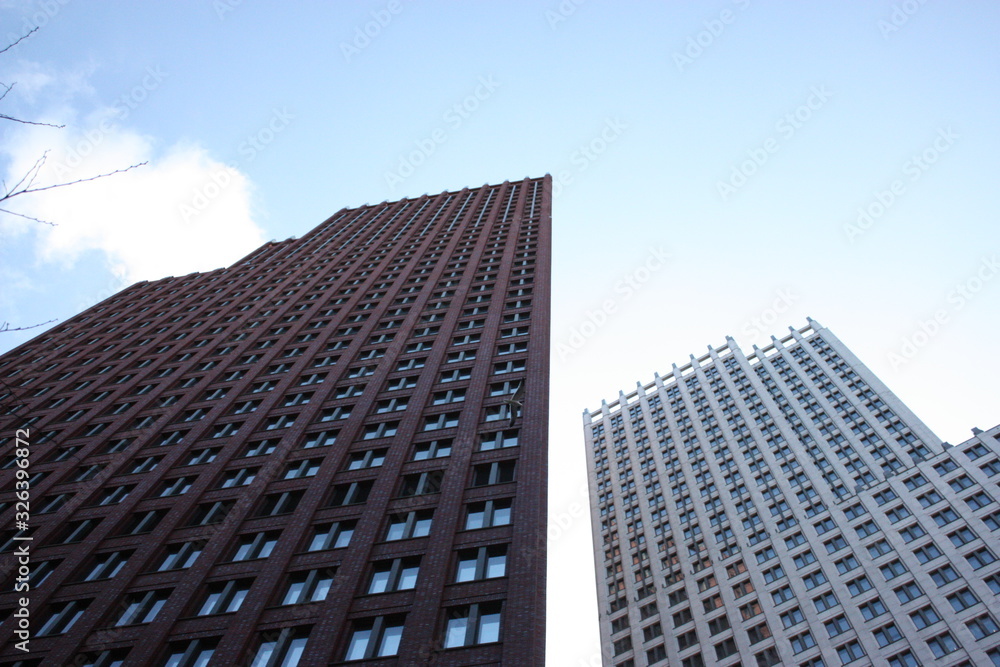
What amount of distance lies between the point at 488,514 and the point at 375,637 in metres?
7.24

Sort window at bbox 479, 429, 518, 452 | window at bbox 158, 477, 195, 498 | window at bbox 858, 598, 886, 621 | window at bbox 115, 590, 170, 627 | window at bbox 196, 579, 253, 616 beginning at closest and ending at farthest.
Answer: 1. window at bbox 196, 579, 253, 616
2. window at bbox 115, 590, 170, 627
3. window at bbox 479, 429, 518, 452
4. window at bbox 158, 477, 195, 498
5. window at bbox 858, 598, 886, 621

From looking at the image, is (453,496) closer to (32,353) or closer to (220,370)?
(220,370)

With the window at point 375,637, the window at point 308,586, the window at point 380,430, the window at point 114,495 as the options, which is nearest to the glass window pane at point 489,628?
the window at point 375,637

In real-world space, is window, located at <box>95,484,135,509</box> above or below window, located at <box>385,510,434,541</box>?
above

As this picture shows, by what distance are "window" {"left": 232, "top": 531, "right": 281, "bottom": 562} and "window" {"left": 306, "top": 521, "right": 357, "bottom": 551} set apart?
5.91 ft

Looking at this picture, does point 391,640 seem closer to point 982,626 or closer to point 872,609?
point 872,609

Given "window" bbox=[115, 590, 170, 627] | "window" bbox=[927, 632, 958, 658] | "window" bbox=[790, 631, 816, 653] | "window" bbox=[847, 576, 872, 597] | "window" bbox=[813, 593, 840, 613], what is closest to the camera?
"window" bbox=[115, 590, 170, 627]

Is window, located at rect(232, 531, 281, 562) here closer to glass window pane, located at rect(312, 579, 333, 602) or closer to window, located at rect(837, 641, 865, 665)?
glass window pane, located at rect(312, 579, 333, 602)

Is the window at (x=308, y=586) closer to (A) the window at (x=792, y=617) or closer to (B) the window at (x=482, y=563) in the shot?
(B) the window at (x=482, y=563)

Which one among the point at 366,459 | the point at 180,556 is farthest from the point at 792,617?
the point at 180,556

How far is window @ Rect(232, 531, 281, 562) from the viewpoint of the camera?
29.2m

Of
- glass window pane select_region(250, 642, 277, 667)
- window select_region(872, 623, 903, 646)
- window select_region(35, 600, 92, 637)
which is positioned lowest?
glass window pane select_region(250, 642, 277, 667)

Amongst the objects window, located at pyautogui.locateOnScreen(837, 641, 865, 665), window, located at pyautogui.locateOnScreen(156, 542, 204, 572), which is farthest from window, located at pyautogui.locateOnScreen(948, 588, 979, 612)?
window, located at pyautogui.locateOnScreen(156, 542, 204, 572)

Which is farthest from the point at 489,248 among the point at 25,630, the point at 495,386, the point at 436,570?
the point at 25,630
